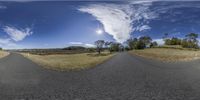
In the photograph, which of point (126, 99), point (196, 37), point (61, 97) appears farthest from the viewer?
point (196, 37)

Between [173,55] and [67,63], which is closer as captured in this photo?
[67,63]

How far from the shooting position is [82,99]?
32.8 feet

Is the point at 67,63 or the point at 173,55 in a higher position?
the point at 67,63

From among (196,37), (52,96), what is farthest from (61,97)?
(196,37)

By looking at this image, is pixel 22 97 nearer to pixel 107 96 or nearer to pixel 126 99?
pixel 107 96

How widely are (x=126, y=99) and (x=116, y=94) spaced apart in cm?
124

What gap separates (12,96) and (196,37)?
199 metres

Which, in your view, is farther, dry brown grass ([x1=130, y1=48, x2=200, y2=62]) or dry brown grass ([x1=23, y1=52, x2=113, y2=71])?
dry brown grass ([x1=130, y1=48, x2=200, y2=62])

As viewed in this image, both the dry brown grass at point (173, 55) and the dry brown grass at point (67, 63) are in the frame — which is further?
the dry brown grass at point (173, 55)

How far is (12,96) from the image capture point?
10938 mm

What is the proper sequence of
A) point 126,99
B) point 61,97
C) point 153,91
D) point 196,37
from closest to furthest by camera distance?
point 126,99 < point 61,97 < point 153,91 < point 196,37

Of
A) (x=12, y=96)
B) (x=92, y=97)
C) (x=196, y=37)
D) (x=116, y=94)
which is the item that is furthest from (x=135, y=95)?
(x=196, y=37)

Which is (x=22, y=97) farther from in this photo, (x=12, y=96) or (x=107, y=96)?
(x=107, y=96)

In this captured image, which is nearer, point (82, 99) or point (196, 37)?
point (82, 99)
